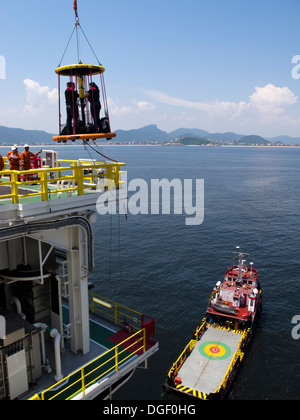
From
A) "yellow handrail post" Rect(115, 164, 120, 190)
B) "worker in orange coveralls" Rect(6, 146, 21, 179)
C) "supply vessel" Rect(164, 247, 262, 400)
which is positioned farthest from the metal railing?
"supply vessel" Rect(164, 247, 262, 400)

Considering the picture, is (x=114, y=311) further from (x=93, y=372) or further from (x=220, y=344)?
(x=93, y=372)

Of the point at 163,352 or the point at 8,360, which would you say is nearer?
the point at 8,360

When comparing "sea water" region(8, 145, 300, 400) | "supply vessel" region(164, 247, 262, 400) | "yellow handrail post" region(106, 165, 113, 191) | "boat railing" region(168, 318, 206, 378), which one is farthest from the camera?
"sea water" region(8, 145, 300, 400)

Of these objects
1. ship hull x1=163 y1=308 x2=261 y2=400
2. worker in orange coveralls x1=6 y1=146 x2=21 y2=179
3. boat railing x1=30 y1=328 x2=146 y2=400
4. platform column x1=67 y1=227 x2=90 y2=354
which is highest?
worker in orange coveralls x1=6 y1=146 x2=21 y2=179

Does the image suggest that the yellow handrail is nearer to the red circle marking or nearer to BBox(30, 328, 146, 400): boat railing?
BBox(30, 328, 146, 400): boat railing

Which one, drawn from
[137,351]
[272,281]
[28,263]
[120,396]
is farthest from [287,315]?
[28,263]

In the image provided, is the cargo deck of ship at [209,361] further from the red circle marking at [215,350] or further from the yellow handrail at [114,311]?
the yellow handrail at [114,311]

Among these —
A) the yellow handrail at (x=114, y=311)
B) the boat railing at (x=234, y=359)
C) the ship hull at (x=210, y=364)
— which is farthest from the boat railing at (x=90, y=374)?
the boat railing at (x=234, y=359)
